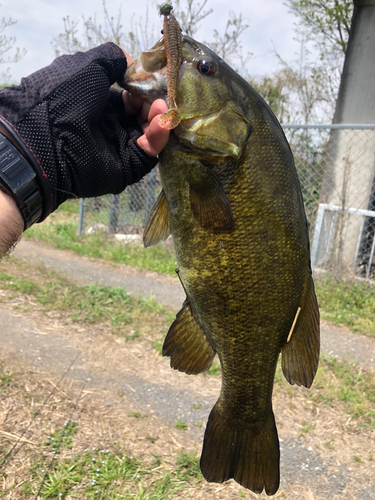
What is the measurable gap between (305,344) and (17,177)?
1.37 meters

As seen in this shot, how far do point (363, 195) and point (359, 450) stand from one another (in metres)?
4.61

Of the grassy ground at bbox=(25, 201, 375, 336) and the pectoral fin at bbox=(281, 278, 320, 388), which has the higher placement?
the pectoral fin at bbox=(281, 278, 320, 388)

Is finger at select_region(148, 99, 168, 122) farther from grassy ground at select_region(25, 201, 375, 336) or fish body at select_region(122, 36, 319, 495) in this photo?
grassy ground at select_region(25, 201, 375, 336)

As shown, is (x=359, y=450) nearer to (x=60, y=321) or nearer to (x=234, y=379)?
(x=234, y=379)

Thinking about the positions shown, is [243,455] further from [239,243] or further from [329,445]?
[329,445]

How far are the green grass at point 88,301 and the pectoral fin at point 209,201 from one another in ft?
10.6

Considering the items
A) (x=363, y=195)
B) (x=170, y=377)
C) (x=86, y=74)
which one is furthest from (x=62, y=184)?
(x=363, y=195)

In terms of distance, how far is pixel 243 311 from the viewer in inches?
64.4

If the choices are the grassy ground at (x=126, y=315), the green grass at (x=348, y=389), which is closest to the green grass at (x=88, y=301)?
the grassy ground at (x=126, y=315)

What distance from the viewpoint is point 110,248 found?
25.2 feet

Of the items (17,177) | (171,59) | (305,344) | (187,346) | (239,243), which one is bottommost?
(187,346)

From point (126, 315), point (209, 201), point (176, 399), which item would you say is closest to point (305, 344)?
point (209, 201)

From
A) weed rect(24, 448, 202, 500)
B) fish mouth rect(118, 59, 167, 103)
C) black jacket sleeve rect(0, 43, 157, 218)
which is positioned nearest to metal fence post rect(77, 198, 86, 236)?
weed rect(24, 448, 202, 500)

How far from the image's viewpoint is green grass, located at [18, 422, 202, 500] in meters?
2.55
